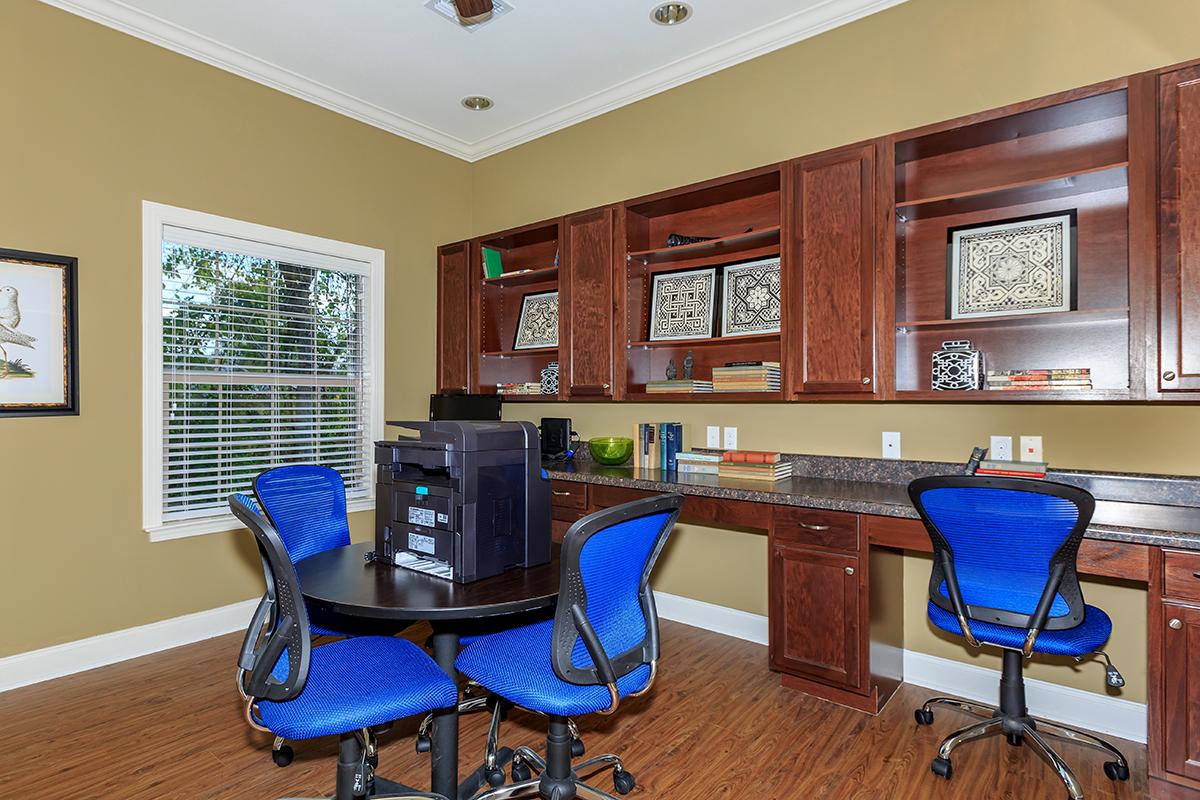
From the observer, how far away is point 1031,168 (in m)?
2.76

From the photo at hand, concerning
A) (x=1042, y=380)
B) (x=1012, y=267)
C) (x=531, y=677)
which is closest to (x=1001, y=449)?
(x=1042, y=380)

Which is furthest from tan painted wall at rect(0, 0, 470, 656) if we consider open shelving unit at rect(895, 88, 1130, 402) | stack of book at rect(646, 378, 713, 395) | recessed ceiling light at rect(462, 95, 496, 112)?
Answer: open shelving unit at rect(895, 88, 1130, 402)

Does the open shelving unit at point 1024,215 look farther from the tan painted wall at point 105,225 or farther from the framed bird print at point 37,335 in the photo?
the framed bird print at point 37,335

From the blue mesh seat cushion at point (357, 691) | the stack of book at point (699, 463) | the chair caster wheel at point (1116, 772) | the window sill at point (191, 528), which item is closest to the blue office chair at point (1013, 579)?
the chair caster wheel at point (1116, 772)

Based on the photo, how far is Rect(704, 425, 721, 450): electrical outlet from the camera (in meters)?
3.75

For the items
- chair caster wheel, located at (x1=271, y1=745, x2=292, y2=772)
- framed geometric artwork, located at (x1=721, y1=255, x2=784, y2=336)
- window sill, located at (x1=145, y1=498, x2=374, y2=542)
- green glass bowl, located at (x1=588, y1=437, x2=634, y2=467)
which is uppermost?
framed geometric artwork, located at (x1=721, y1=255, x2=784, y2=336)

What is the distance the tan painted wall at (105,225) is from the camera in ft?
9.75

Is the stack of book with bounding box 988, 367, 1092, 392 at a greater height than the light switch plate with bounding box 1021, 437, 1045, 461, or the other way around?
the stack of book with bounding box 988, 367, 1092, 392

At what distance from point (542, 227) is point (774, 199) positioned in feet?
4.90

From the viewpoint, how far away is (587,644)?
1.70 meters

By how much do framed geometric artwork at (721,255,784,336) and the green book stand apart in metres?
1.73

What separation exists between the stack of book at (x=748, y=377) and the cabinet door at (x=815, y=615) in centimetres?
84

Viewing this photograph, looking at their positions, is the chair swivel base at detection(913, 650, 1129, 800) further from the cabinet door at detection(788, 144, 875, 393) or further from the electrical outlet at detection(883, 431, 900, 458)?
the cabinet door at detection(788, 144, 875, 393)

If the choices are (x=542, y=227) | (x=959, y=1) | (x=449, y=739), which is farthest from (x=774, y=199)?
(x=449, y=739)
